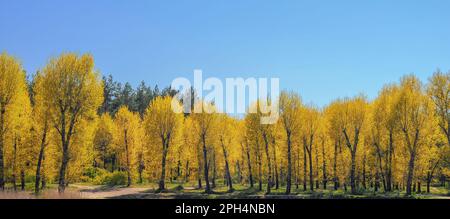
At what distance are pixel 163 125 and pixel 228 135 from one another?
9.63m

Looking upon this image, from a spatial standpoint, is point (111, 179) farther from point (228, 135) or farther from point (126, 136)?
point (228, 135)

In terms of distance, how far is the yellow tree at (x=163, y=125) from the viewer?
51.5 metres

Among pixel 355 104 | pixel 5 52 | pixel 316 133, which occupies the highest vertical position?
pixel 5 52

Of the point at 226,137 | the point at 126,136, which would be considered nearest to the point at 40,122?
the point at 126,136

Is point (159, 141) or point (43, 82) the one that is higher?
point (43, 82)

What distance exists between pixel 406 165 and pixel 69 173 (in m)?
38.2

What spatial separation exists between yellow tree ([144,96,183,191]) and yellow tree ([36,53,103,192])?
14.8 metres

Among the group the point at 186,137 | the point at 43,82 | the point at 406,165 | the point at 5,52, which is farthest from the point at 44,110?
the point at 406,165

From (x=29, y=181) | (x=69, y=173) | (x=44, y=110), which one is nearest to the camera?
(x=44, y=110)

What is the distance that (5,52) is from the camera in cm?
3638

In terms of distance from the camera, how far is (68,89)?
120 ft

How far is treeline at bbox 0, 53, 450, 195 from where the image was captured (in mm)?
36875
